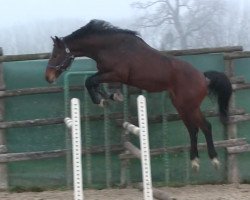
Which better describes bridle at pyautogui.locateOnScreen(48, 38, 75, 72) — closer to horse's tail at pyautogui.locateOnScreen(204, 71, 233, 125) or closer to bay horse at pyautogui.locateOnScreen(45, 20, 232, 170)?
bay horse at pyautogui.locateOnScreen(45, 20, 232, 170)

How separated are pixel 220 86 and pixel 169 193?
1565 mm

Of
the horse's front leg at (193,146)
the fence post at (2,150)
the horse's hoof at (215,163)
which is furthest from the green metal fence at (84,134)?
the horse's hoof at (215,163)

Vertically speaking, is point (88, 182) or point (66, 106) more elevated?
point (66, 106)

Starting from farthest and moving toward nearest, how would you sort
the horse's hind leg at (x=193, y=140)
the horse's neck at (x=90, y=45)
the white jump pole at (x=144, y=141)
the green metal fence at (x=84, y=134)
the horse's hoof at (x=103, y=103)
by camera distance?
the green metal fence at (x=84, y=134), the horse's hind leg at (x=193, y=140), the horse's neck at (x=90, y=45), the horse's hoof at (x=103, y=103), the white jump pole at (x=144, y=141)

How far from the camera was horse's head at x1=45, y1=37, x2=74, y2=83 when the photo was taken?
6.16 m

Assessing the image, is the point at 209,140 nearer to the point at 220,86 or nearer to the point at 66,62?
the point at 220,86

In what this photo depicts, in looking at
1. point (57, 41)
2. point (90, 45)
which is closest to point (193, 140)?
point (90, 45)

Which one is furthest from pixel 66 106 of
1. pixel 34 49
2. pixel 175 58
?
pixel 175 58

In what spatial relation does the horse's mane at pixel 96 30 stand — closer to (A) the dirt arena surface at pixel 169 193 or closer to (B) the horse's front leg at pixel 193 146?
(B) the horse's front leg at pixel 193 146

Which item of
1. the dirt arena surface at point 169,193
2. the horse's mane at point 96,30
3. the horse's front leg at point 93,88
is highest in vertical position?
the horse's mane at point 96,30

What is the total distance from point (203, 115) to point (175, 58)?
0.93 meters

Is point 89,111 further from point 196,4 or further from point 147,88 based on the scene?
point 196,4

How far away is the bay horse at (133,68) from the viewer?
20.3 ft

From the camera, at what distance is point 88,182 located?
6.75 metres
